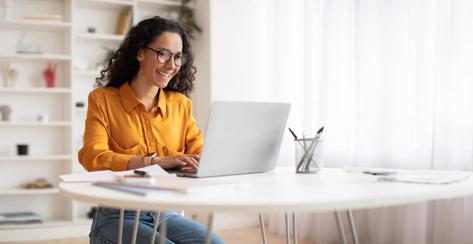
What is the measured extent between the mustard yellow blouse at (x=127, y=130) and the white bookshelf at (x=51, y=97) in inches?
91.3

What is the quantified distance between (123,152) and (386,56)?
1795mm

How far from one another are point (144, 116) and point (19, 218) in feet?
8.11

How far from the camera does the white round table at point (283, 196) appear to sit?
106cm

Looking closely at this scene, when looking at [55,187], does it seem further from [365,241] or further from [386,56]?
[386,56]

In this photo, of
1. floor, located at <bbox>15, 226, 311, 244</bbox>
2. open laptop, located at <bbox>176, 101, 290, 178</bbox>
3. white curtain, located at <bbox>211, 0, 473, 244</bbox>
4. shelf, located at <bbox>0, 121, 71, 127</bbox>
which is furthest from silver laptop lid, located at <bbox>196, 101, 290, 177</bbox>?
shelf, located at <bbox>0, 121, 71, 127</bbox>

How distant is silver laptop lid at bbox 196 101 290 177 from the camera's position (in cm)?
155

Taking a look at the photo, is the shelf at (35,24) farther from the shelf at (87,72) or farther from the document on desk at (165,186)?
the document on desk at (165,186)

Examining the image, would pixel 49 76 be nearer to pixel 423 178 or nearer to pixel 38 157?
pixel 38 157

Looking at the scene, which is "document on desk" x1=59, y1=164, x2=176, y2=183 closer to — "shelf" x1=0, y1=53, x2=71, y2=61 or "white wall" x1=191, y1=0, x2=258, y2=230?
"white wall" x1=191, y1=0, x2=258, y2=230

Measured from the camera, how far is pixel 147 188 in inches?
48.0

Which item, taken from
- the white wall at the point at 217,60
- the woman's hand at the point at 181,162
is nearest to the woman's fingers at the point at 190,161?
the woman's hand at the point at 181,162

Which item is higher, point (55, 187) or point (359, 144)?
point (359, 144)

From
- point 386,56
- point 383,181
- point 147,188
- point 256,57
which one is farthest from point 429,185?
point 256,57

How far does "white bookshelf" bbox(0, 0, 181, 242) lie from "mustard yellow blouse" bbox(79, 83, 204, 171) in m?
2.32
